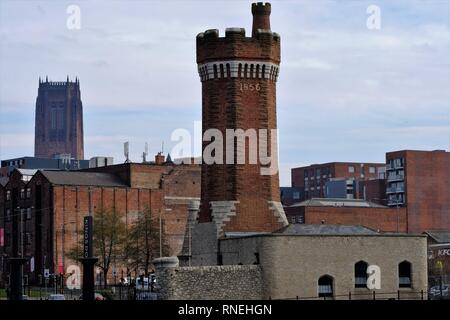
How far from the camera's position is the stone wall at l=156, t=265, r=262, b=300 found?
263 ft

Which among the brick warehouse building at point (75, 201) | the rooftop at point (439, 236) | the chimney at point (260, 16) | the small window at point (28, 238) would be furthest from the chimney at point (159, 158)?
the chimney at point (260, 16)

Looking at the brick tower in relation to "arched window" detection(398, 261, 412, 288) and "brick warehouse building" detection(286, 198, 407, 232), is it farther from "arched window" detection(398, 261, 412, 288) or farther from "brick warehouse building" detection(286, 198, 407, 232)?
"brick warehouse building" detection(286, 198, 407, 232)

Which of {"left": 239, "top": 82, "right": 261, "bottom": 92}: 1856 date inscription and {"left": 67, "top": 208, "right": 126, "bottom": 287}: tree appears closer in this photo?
{"left": 239, "top": 82, "right": 261, "bottom": 92}: 1856 date inscription

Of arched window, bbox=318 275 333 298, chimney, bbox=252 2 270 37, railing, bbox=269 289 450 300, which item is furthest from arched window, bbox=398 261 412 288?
chimney, bbox=252 2 270 37

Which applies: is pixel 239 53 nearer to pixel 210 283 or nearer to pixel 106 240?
pixel 210 283

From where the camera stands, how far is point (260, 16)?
298 feet

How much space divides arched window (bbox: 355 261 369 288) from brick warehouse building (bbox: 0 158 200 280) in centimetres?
5172

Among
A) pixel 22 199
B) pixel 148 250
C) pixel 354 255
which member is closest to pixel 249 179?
pixel 354 255

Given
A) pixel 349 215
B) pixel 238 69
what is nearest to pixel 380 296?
pixel 238 69

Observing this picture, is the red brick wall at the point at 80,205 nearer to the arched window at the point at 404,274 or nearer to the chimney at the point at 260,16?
the chimney at the point at 260,16

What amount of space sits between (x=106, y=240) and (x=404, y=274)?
4460cm

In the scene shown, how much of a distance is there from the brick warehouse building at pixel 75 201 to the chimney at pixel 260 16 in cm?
4864

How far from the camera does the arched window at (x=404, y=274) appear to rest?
285 ft
